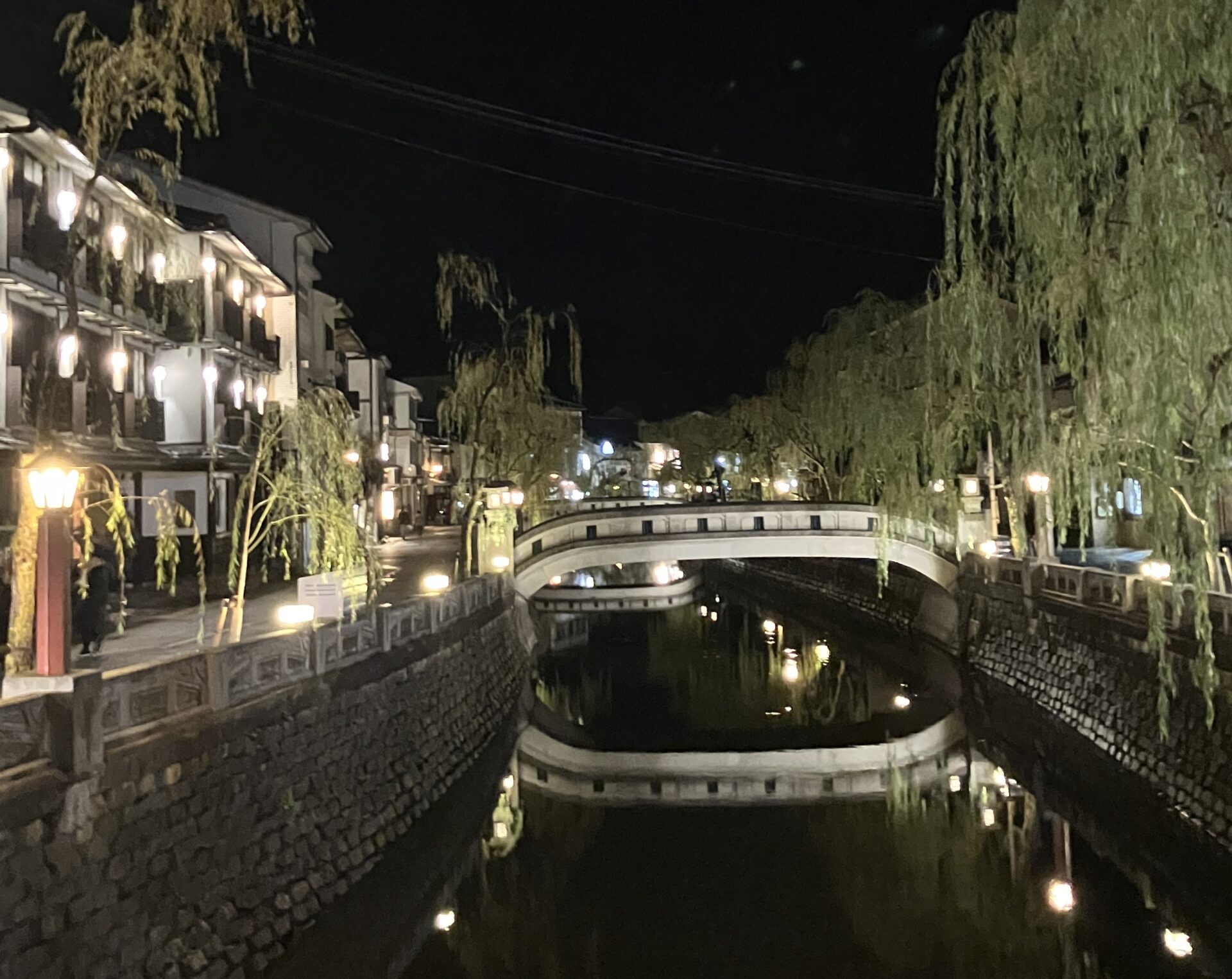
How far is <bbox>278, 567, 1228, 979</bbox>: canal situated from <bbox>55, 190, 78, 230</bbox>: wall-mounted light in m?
11.9

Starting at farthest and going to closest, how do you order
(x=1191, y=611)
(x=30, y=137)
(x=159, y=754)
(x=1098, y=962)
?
1. (x=30, y=137)
2. (x=1191, y=611)
3. (x=1098, y=962)
4. (x=159, y=754)

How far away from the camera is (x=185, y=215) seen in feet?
65.9

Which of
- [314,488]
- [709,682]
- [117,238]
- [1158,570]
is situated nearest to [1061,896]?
[1158,570]

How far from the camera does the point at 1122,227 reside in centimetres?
957

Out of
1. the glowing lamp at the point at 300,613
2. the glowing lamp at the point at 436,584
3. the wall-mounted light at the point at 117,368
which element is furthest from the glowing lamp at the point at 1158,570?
the wall-mounted light at the point at 117,368

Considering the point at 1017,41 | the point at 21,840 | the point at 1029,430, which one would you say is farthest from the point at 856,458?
the point at 21,840

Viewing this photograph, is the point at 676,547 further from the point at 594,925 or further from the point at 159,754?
the point at 159,754

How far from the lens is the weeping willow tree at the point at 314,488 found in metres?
13.5

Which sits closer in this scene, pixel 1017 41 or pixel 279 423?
pixel 1017 41

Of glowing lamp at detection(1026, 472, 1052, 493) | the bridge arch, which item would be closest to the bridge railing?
the bridge arch

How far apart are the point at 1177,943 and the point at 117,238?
66.8ft

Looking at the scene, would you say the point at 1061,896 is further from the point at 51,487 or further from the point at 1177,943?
the point at 51,487

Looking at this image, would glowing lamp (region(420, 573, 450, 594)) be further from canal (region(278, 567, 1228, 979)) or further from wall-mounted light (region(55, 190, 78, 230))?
wall-mounted light (region(55, 190, 78, 230))

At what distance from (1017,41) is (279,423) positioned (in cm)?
1198
